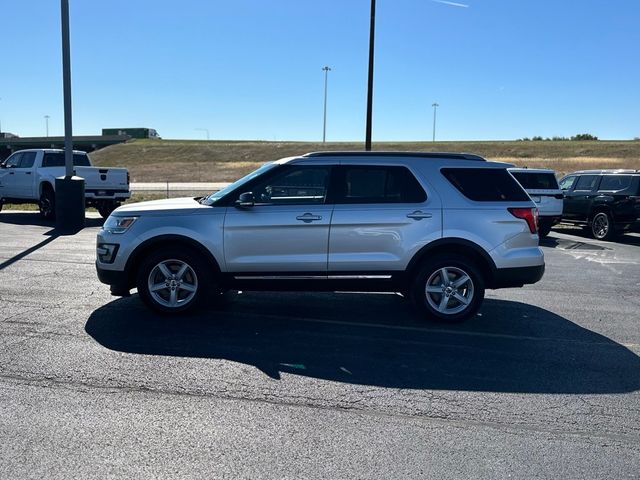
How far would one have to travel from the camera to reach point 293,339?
230 inches

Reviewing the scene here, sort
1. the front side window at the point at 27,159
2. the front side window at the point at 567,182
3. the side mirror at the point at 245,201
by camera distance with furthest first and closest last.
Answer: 1. the front side window at the point at 27,159
2. the front side window at the point at 567,182
3. the side mirror at the point at 245,201

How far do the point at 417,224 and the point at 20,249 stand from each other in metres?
8.39

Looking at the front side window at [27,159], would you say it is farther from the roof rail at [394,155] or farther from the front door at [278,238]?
the roof rail at [394,155]

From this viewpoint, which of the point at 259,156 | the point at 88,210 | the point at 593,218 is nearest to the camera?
the point at 593,218

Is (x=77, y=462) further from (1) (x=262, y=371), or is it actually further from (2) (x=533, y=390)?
(2) (x=533, y=390)

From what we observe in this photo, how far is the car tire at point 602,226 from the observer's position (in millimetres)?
15141

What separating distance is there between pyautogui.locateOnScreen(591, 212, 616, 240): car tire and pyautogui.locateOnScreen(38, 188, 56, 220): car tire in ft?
49.5

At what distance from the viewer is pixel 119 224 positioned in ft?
21.5

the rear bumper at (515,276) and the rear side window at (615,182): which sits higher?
the rear side window at (615,182)

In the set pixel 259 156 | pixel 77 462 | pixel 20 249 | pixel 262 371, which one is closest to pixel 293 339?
pixel 262 371

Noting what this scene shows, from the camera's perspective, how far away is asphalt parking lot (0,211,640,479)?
3.53 metres

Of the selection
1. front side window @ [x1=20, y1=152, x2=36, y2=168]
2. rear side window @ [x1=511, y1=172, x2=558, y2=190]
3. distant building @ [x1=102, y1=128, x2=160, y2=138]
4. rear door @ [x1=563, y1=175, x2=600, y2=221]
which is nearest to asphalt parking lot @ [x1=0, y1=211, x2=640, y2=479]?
rear side window @ [x1=511, y1=172, x2=558, y2=190]

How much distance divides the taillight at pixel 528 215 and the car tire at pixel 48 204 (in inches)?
573

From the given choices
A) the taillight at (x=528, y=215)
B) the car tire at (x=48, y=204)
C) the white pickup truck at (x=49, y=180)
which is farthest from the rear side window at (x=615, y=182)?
the car tire at (x=48, y=204)
